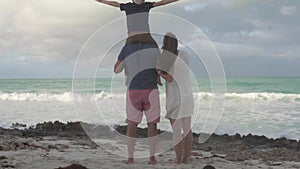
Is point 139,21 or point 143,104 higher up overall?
point 139,21

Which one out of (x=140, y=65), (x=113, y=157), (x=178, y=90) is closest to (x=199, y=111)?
(x=113, y=157)

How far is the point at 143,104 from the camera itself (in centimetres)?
630

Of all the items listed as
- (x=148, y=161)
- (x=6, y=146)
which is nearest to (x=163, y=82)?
(x=148, y=161)

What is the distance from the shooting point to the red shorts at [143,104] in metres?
6.23

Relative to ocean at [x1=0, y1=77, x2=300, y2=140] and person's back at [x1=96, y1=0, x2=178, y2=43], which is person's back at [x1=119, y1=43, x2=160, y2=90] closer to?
person's back at [x1=96, y1=0, x2=178, y2=43]

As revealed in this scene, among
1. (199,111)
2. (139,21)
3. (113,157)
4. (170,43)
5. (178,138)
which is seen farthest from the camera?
(199,111)

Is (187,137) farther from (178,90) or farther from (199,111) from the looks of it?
(199,111)

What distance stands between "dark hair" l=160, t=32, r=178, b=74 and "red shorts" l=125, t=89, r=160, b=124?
1.15 feet

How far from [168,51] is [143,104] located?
0.76 metres

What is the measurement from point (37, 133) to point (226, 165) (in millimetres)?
6259

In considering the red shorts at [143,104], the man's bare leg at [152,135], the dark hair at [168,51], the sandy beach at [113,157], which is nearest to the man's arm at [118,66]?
the red shorts at [143,104]

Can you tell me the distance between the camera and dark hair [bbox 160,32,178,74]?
248 inches

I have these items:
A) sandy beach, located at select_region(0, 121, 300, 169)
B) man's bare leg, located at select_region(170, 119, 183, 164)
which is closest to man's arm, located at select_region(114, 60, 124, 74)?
man's bare leg, located at select_region(170, 119, 183, 164)

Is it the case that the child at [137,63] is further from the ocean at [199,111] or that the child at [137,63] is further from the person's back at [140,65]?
the ocean at [199,111]
